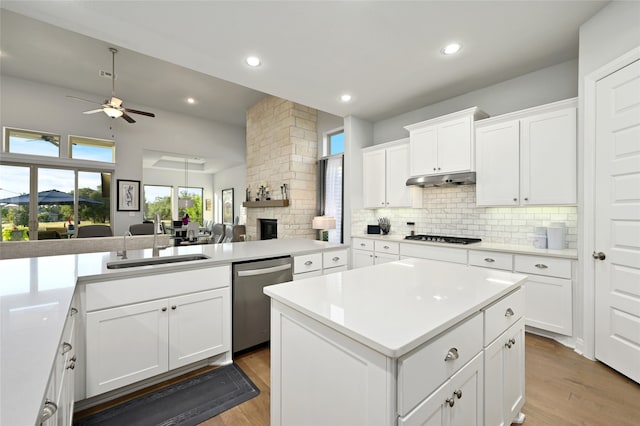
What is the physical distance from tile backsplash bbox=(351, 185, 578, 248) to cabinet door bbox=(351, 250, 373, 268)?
0.40m

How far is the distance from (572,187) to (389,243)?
6.71ft

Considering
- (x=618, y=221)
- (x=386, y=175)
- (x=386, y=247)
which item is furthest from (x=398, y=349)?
(x=386, y=175)

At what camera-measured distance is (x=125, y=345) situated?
1.74m

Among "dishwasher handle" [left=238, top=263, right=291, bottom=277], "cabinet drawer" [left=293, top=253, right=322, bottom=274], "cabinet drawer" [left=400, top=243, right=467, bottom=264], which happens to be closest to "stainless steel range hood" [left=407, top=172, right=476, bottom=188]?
"cabinet drawer" [left=400, top=243, right=467, bottom=264]

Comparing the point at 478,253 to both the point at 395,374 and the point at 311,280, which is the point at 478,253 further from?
the point at 395,374

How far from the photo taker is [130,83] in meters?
5.28

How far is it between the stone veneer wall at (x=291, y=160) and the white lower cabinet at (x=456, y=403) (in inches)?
170

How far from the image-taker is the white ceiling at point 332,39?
7.04 feet

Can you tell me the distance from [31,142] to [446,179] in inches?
308

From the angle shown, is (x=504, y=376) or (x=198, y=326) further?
(x=198, y=326)

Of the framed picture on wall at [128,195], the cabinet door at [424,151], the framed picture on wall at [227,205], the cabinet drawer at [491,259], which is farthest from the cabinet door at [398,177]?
the framed picture on wall at [227,205]

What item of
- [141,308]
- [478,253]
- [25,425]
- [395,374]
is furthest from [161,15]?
[478,253]

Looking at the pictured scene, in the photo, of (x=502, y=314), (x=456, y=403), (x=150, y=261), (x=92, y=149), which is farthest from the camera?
(x=92, y=149)

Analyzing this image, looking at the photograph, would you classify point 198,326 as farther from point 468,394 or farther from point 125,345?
point 468,394
